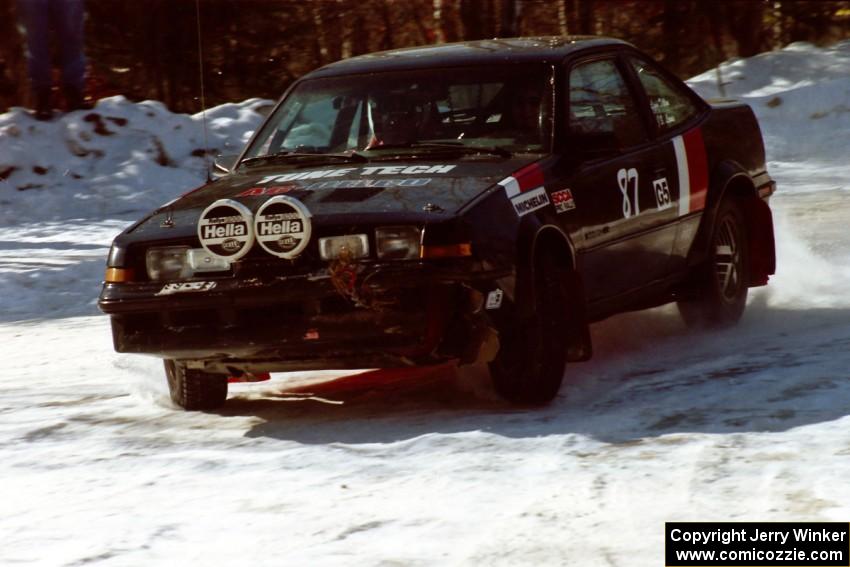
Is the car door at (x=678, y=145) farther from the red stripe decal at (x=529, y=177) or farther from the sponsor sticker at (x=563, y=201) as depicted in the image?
the red stripe decal at (x=529, y=177)

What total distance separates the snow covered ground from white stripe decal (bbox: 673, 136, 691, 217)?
2.15ft

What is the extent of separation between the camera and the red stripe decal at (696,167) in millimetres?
8023

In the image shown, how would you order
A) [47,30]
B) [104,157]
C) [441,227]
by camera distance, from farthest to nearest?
1. [104,157]
2. [47,30]
3. [441,227]

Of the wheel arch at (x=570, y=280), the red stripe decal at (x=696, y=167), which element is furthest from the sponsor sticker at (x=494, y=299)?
the red stripe decal at (x=696, y=167)

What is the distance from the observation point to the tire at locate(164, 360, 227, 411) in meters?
7.05

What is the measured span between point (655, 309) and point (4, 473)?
156 inches

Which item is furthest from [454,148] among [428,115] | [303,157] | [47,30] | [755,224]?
[47,30]

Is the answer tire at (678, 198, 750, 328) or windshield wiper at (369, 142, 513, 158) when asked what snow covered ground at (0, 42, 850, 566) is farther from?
windshield wiper at (369, 142, 513, 158)

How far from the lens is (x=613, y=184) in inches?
285

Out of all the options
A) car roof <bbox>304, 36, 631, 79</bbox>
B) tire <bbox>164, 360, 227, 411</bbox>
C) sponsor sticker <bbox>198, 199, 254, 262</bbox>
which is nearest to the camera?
sponsor sticker <bbox>198, 199, 254, 262</bbox>

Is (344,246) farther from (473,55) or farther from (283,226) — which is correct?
(473,55)

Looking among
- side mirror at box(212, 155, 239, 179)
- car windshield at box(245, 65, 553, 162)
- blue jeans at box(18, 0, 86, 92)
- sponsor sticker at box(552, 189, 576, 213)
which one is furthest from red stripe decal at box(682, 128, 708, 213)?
blue jeans at box(18, 0, 86, 92)

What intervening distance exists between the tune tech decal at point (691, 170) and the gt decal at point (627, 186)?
19.7 inches

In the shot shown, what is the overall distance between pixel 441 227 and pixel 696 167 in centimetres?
236
